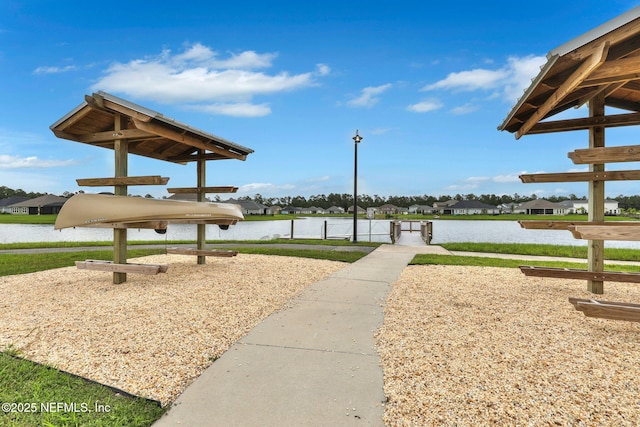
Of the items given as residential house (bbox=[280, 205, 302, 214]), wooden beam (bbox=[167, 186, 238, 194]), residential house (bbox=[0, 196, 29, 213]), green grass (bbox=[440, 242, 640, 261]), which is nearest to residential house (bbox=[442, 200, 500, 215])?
residential house (bbox=[280, 205, 302, 214])

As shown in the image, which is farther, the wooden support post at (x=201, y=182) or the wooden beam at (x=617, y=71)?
the wooden support post at (x=201, y=182)

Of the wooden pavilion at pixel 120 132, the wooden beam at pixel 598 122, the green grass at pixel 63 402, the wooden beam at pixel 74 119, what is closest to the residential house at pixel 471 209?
the wooden beam at pixel 598 122

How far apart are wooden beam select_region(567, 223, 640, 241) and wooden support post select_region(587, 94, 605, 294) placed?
7.65ft

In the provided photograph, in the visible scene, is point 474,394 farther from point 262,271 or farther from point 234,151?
point 234,151

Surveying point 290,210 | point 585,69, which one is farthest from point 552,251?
point 290,210

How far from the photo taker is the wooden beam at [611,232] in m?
3.16

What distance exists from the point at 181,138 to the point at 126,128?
999mm

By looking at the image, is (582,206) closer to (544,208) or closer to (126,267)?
(544,208)

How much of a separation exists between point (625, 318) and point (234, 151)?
7.90 metres

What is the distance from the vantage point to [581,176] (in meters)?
5.14

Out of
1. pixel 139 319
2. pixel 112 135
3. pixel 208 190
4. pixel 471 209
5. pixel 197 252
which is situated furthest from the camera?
pixel 471 209

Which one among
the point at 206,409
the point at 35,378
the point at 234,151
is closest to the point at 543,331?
the point at 206,409

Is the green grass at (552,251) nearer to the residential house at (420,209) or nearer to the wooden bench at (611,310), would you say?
the wooden bench at (611,310)

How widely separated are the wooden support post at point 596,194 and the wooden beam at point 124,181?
727 cm
